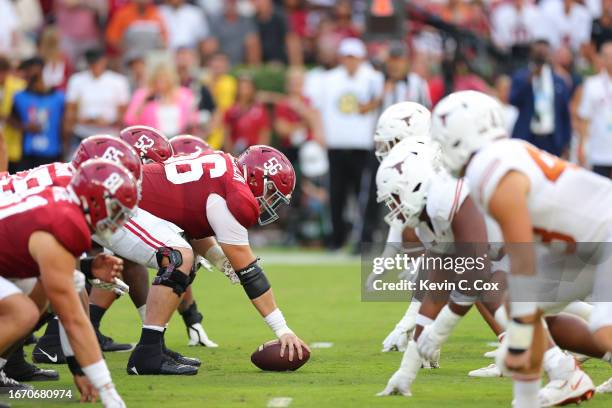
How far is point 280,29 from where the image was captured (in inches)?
678

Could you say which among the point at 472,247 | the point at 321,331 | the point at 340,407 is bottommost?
the point at 321,331

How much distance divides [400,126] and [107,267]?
2735 millimetres

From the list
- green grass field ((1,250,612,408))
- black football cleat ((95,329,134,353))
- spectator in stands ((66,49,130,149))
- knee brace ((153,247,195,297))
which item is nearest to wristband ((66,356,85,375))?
green grass field ((1,250,612,408))

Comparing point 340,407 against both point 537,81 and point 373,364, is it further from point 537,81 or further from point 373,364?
→ point 537,81

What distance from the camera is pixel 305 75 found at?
16531 mm

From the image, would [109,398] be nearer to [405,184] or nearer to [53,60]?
[405,184]

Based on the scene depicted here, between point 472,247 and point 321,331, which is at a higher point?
point 472,247

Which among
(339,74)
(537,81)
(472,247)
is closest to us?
(472,247)

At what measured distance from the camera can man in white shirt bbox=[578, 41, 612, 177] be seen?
13.5 m

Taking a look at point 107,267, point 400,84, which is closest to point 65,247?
point 107,267

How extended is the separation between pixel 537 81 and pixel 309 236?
3.88 m

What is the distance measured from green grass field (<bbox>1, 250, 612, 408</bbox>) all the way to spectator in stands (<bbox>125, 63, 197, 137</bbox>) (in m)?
2.73

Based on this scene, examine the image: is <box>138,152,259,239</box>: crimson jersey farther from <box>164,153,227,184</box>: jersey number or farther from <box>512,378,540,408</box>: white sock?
<box>512,378,540,408</box>: white sock

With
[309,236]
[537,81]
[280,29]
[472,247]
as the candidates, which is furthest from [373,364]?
[280,29]
